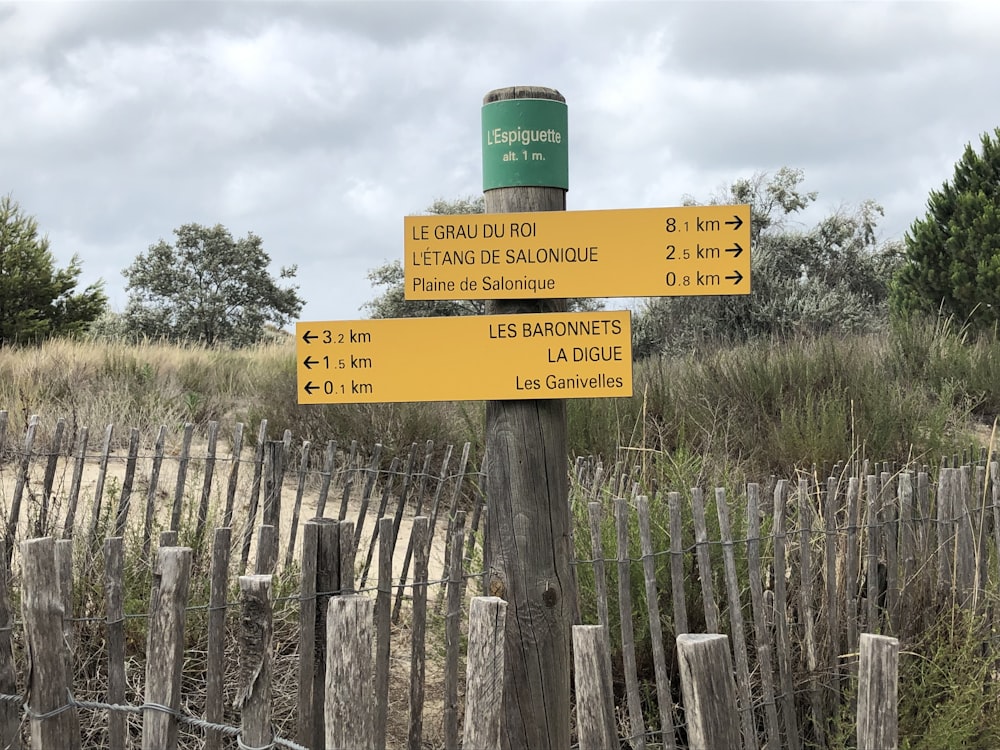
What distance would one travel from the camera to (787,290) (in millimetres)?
18172

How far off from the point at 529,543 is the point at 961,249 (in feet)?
51.4

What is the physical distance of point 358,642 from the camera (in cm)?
226

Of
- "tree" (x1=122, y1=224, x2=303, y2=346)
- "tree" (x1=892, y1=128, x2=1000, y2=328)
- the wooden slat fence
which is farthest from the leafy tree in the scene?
"tree" (x1=122, y1=224, x2=303, y2=346)

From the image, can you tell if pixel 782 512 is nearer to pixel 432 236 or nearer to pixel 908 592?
pixel 908 592

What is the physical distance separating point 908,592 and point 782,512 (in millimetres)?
930

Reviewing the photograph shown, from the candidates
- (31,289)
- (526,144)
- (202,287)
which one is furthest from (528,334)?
(202,287)

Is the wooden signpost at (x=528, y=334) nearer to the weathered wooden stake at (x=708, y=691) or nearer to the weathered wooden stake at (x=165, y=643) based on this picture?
the weathered wooden stake at (x=165, y=643)

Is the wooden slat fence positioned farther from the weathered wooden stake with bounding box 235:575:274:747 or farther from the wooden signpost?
the wooden signpost

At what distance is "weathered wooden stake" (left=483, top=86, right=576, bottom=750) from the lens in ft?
10.2

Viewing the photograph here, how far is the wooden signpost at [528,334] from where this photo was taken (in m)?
3.03

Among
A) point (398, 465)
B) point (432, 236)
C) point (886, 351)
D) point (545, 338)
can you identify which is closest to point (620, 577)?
point (545, 338)

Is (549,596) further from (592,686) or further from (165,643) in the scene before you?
(165,643)

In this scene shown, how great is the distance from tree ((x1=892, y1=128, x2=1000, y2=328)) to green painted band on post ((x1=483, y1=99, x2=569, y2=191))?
14217mm

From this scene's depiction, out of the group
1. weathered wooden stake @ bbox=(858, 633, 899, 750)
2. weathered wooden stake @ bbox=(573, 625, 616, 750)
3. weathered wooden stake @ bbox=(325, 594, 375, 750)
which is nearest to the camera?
weathered wooden stake @ bbox=(858, 633, 899, 750)
